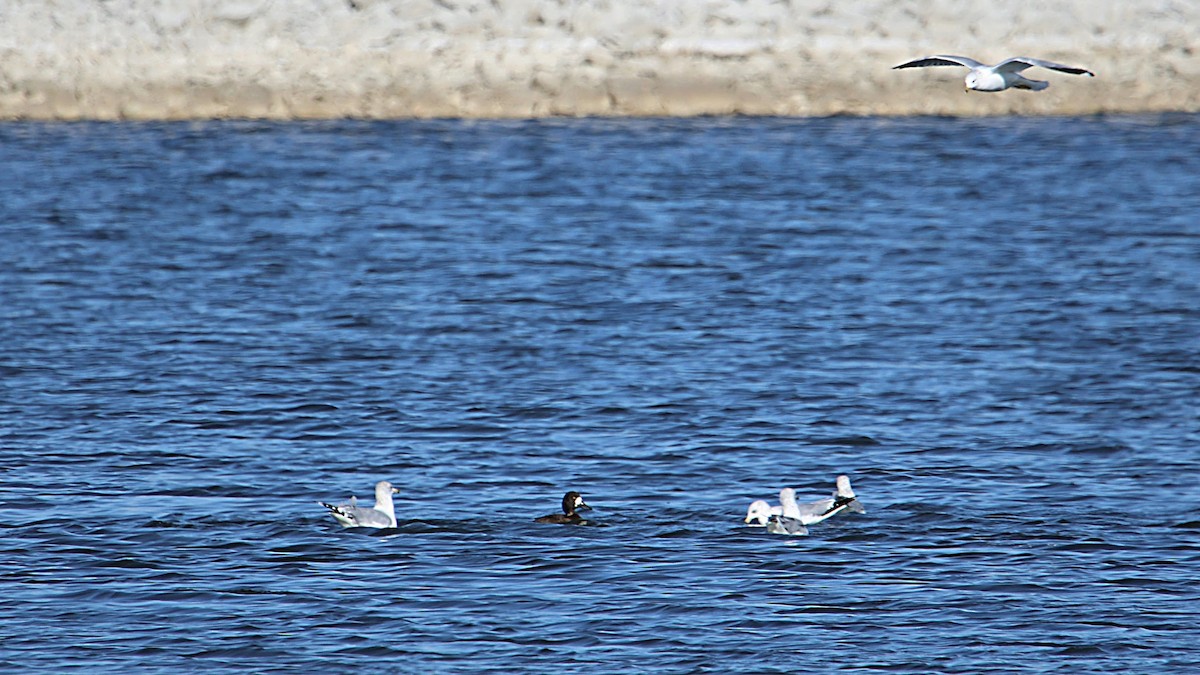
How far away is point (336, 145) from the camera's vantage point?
143ft

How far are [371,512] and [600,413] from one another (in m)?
5.23

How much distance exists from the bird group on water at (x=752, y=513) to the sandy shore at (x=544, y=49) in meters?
28.1

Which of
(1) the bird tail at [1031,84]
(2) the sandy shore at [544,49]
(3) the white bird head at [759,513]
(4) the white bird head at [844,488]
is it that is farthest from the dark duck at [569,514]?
(2) the sandy shore at [544,49]

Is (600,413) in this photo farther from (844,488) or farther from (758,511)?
(758,511)

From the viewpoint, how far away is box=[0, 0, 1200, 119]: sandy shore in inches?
1711

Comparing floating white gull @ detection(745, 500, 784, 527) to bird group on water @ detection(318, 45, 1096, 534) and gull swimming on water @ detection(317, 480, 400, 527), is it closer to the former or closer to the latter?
bird group on water @ detection(318, 45, 1096, 534)

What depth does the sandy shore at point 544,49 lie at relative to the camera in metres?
43.5

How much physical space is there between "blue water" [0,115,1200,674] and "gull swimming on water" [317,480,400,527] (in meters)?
0.17

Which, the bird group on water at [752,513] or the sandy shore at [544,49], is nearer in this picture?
the bird group on water at [752,513]

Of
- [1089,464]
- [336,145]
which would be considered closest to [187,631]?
[1089,464]

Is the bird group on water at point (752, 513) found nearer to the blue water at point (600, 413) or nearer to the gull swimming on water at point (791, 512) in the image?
the gull swimming on water at point (791, 512)

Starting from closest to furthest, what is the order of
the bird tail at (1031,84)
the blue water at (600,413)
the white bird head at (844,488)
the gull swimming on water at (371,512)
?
the blue water at (600,413)
the gull swimming on water at (371,512)
the white bird head at (844,488)
the bird tail at (1031,84)

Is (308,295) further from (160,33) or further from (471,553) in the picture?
(160,33)

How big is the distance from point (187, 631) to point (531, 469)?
17.5 ft
